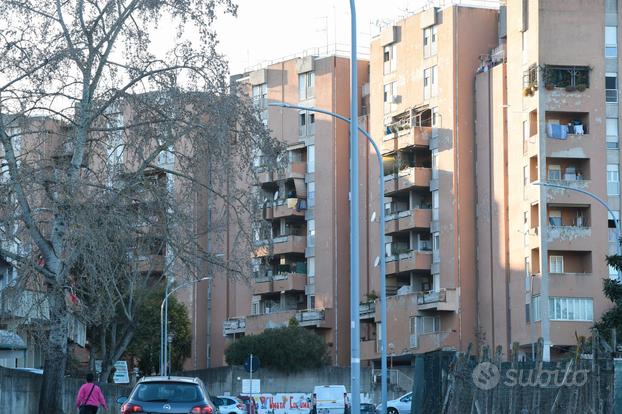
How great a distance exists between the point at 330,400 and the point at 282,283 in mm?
30906

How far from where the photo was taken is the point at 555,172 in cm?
7256

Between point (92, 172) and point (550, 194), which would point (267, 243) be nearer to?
point (92, 172)

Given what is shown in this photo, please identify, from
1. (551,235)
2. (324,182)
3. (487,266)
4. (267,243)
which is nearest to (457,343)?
(487,266)

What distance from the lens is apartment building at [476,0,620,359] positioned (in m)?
70.7

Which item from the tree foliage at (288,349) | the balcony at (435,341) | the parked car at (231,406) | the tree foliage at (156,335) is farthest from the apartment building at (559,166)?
the tree foliage at (156,335)

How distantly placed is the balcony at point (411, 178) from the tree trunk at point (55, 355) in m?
48.3

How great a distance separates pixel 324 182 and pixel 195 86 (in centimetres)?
5726

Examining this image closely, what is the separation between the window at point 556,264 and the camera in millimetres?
71625

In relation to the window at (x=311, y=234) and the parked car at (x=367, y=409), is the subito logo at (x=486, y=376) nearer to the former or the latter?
the parked car at (x=367, y=409)

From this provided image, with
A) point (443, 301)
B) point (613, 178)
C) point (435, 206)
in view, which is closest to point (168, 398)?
point (613, 178)

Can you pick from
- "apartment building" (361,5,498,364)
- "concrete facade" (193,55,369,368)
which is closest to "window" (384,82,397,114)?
"apartment building" (361,5,498,364)

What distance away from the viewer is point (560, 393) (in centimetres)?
2788

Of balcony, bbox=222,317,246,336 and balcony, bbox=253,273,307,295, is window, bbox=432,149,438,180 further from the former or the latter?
balcony, bbox=222,317,246,336

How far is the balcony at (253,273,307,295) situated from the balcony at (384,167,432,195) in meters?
11.1
